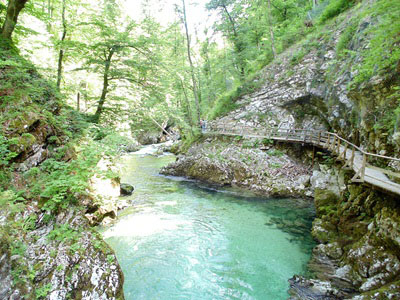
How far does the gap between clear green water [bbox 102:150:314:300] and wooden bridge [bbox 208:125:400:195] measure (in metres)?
3.04

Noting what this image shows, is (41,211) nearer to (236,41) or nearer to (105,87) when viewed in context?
(105,87)

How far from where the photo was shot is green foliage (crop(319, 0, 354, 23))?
16.7m

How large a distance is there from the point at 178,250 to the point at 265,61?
20532mm

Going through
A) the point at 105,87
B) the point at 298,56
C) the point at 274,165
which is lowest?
the point at 274,165

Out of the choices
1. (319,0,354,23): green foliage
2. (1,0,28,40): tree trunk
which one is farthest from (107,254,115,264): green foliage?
(319,0,354,23): green foliage

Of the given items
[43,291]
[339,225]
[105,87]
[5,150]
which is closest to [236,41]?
[105,87]

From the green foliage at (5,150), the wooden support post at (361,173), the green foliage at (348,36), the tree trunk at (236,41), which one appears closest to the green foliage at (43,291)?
the green foliage at (5,150)

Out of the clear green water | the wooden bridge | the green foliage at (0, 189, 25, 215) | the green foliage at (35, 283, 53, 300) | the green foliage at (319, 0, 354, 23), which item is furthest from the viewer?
the green foliage at (319, 0, 354, 23)

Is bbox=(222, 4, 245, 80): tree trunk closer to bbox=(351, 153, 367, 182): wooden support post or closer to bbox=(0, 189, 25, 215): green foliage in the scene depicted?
bbox=(351, 153, 367, 182): wooden support post

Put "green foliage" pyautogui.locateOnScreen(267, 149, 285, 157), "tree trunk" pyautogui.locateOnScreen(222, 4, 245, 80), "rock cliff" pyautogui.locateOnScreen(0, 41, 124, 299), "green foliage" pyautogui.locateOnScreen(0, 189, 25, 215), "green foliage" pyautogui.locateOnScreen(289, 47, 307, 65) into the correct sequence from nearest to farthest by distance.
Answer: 1. "rock cliff" pyautogui.locateOnScreen(0, 41, 124, 299)
2. "green foliage" pyautogui.locateOnScreen(0, 189, 25, 215)
3. "green foliage" pyautogui.locateOnScreen(267, 149, 285, 157)
4. "green foliage" pyautogui.locateOnScreen(289, 47, 307, 65)
5. "tree trunk" pyautogui.locateOnScreen(222, 4, 245, 80)

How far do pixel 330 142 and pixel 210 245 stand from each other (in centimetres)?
870

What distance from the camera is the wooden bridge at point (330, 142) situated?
20.7ft

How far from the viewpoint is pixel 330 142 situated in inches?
457

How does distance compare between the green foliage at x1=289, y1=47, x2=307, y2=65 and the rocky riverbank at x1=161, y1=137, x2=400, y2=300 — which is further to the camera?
the green foliage at x1=289, y1=47, x2=307, y2=65
